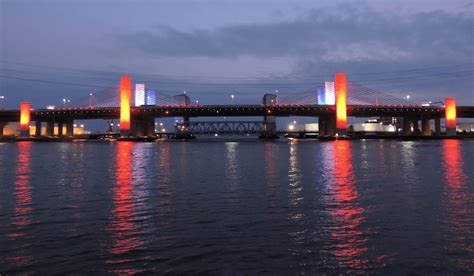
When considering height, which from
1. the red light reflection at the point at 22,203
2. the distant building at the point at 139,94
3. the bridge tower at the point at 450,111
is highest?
the distant building at the point at 139,94

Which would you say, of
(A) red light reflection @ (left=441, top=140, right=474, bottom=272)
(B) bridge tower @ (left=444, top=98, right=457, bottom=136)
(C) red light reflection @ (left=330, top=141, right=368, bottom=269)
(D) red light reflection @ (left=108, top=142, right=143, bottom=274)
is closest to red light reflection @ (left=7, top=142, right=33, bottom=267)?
(D) red light reflection @ (left=108, top=142, right=143, bottom=274)

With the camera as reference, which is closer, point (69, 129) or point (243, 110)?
point (243, 110)

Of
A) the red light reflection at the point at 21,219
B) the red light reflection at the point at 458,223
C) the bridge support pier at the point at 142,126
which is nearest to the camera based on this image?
the red light reflection at the point at 21,219

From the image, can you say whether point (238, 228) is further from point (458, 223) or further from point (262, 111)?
point (262, 111)

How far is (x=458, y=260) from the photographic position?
1059 centimetres

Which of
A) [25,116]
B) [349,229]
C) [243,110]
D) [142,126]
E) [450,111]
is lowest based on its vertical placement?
[349,229]

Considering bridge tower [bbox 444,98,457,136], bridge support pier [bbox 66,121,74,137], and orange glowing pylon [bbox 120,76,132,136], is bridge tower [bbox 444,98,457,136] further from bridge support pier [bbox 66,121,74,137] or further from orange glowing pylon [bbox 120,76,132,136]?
bridge support pier [bbox 66,121,74,137]

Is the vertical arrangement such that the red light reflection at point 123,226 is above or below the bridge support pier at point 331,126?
below

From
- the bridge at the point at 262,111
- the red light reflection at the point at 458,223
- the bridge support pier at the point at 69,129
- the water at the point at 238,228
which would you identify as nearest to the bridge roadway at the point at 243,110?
the bridge at the point at 262,111

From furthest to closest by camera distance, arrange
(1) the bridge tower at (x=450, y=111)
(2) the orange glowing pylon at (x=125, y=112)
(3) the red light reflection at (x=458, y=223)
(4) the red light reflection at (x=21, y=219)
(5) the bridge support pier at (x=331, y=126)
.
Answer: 1. (5) the bridge support pier at (x=331, y=126)
2. (1) the bridge tower at (x=450, y=111)
3. (2) the orange glowing pylon at (x=125, y=112)
4. (3) the red light reflection at (x=458, y=223)
5. (4) the red light reflection at (x=21, y=219)

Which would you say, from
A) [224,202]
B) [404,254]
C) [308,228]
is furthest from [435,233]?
[224,202]

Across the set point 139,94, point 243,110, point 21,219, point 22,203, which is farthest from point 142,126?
point 21,219

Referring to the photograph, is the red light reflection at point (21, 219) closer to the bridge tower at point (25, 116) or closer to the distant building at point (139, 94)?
the distant building at point (139, 94)

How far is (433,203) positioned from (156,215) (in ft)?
37.8
